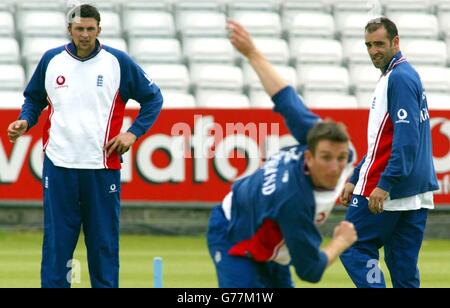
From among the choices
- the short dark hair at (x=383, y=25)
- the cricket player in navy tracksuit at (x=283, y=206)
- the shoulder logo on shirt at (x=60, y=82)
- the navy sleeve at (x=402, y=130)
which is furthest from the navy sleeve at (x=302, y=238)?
the shoulder logo on shirt at (x=60, y=82)

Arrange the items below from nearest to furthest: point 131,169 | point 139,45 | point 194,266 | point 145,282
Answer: point 145,282 < point 194,266 < point 131,169 < point 139,45

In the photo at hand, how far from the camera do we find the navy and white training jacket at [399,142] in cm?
802

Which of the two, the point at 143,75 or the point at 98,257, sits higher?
the point at 143,75

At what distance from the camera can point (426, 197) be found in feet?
27.6

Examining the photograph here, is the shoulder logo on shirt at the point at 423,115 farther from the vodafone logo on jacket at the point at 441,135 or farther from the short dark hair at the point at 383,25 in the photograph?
the vodafone logo on jacket at the point at 441,135

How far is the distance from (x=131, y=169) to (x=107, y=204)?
5.52m

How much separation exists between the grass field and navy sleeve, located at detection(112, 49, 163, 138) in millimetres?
2147

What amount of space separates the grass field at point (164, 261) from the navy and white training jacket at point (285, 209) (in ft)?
13.9

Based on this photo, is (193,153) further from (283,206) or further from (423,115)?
(283,206)

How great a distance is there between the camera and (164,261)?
12234 millimetres

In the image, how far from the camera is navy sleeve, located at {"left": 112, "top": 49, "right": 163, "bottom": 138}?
27.9 feet

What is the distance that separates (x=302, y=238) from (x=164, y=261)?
6.39m
